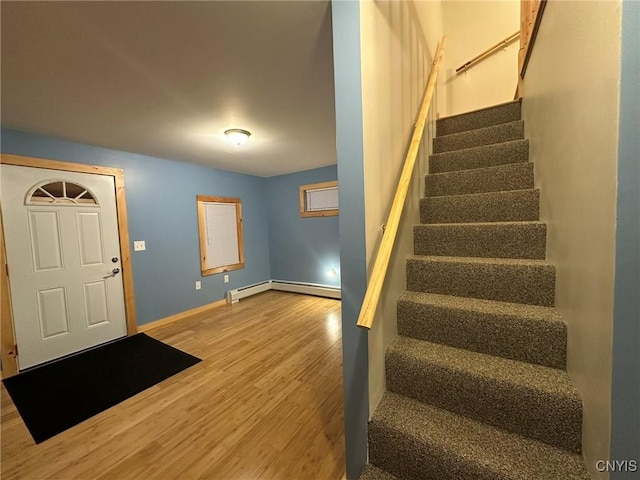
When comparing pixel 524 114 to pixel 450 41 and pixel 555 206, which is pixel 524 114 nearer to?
pixel 555 206

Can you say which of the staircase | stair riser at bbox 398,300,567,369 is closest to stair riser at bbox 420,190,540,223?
the staircase

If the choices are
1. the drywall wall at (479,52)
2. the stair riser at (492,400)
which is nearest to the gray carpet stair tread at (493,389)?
the stair riser at (492,400)

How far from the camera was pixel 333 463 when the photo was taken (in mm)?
1387

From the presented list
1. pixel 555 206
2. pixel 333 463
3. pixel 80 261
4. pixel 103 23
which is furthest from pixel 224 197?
pixel 555 206

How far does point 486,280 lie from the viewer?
54.5 inches

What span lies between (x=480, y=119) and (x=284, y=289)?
4.07 meters

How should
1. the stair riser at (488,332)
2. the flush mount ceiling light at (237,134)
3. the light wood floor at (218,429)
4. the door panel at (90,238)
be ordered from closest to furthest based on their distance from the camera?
the stair riser at (488,332)
the light wood floor at (218,429)
the flush mount ceiling light at (237,134)
the door panel at (90,238)

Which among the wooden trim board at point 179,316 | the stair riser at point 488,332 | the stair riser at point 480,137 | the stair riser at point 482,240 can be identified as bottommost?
the wooden trim board at point 179,316

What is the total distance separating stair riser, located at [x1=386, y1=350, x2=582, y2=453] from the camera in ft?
3.05

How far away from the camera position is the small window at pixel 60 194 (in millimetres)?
2451

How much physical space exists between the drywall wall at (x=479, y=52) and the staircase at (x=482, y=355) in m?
1.80

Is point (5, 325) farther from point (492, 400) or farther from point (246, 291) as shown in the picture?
point (492, 400)

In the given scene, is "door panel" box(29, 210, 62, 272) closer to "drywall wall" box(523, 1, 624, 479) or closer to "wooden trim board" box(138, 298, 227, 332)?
"wooden trim board" box(138, 298, 227, 332)

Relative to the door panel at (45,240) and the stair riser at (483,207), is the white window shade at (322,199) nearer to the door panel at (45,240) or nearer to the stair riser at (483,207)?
the stair riser at (483,207)
